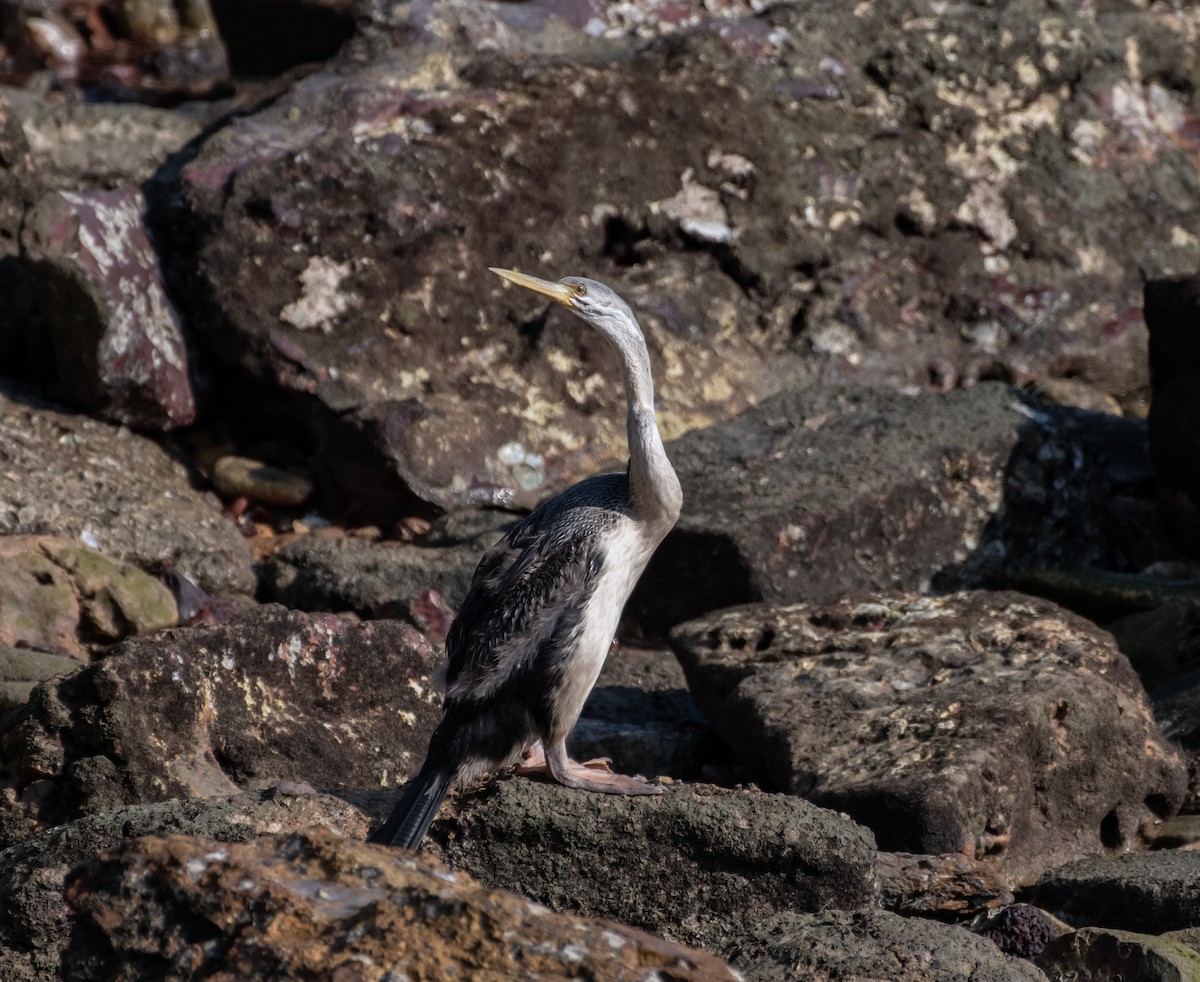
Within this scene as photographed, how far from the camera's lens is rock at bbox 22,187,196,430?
8.27 metres

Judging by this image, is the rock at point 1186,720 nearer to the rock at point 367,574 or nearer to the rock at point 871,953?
the rock at point 871,953

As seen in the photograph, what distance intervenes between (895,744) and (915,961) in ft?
6.24

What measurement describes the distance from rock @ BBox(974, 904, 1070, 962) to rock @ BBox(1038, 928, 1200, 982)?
0.41ft

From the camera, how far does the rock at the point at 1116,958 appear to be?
13.3 ft

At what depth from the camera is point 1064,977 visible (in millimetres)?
4238

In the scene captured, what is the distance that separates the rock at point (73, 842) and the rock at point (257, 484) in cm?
410

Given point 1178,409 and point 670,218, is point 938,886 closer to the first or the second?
point 1178,409

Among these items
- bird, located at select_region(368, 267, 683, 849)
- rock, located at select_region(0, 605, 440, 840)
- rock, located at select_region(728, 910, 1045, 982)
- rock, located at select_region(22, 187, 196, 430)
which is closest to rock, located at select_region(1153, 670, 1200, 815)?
bird, located at select_region(368, 267, 683, 849)

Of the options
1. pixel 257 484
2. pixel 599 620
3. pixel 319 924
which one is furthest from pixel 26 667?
Result: pixel 319 924

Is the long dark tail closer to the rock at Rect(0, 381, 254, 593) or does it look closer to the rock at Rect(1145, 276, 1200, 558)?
the rock at Rect(0, 381, 254, 593)

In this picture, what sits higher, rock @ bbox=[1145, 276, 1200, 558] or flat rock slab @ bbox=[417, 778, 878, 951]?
flat rock slab @ bbox=[417, 778, 878, 951]

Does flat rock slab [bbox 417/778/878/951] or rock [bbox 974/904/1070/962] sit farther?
rock [bbox 974/904/1070/962]

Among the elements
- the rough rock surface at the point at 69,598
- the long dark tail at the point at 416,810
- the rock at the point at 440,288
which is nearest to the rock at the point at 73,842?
the long dark tail at the point at 416,810

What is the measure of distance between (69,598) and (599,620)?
290 cm
